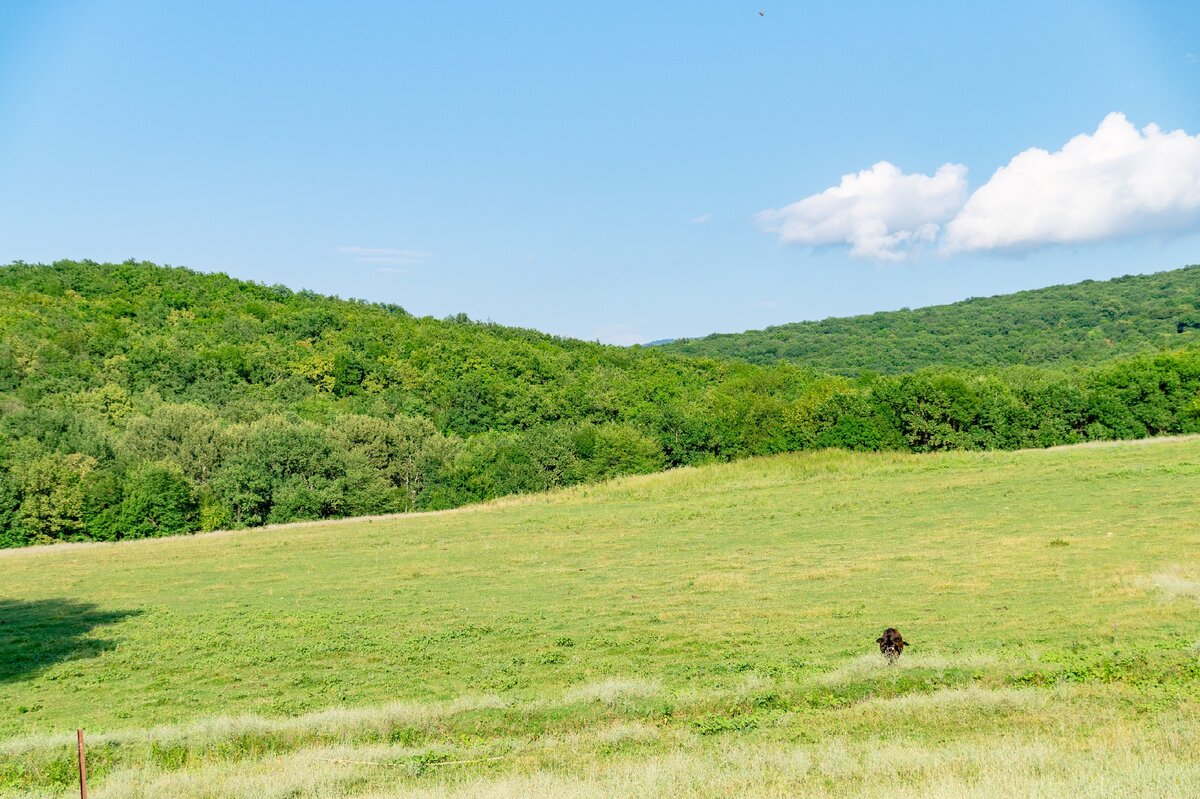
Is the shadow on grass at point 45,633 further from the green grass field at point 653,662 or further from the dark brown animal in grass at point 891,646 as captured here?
the dark brown animal in grass at point 891,646

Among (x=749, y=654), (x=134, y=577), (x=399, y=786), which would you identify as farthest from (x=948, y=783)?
(x=134, y=577)

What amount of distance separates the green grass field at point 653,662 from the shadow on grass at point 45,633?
17 cm

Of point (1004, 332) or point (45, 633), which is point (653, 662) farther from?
point (1004, 332)

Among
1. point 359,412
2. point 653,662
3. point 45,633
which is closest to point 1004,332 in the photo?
point 359,412

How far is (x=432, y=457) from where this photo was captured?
73.1m

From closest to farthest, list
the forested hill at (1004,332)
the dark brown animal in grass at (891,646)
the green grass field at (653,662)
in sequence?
the green grass field at (653,662)
the dark brown animal in grass at (891,646)
the forested hill at (1004,332)

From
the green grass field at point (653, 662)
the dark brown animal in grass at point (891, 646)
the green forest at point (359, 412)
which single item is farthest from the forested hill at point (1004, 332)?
the dark brown animal in grass at point (891, 646)

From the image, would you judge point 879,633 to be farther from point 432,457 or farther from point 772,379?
point 772,379

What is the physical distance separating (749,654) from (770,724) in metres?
5.97

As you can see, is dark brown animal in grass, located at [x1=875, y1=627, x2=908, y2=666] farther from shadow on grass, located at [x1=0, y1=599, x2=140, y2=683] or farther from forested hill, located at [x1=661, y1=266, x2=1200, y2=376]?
forested hill, located at [x1=661, y1=266, x2=1200, y2=376]

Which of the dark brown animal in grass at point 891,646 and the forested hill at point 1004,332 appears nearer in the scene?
the dark brown animal in grass at point 891,646

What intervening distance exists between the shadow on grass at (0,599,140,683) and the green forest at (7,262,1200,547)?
28.4 m

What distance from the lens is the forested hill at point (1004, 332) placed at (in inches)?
5281

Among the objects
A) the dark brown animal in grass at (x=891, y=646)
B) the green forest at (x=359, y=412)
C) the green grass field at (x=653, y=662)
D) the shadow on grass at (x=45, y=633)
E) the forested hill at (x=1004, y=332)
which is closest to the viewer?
the green grass field at (x=653, y=662)
